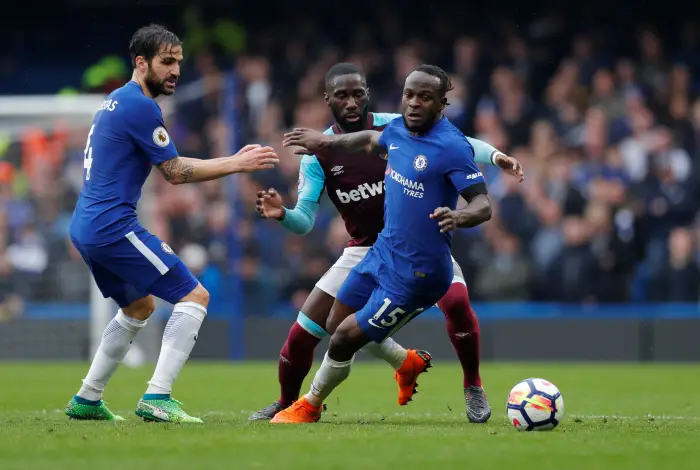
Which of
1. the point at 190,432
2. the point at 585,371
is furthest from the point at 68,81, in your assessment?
the point at 190,432

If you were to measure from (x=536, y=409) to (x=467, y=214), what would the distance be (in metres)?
1.30

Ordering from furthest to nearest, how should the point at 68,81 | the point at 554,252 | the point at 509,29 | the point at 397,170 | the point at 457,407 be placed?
the point at 68,81 < the point at 509,29 < the point at 554,252 < the point at 457,407 < the point at 397,170

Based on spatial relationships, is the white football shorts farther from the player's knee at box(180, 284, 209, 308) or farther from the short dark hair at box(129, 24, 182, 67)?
the short dark hair at box(129, 24, 182, 67)

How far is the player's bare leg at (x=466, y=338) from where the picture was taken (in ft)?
27.0

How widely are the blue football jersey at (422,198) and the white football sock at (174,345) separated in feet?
4.15

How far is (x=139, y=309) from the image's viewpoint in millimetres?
8242

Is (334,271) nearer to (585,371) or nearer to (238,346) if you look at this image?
(585,371)

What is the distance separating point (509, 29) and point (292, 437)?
49.9 ft

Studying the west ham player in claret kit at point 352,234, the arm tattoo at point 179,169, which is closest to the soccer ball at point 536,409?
the west ham player in claret kit at point 352,234

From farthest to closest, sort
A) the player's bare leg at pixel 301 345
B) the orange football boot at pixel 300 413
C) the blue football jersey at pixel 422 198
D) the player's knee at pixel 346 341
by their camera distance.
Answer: the player's bare leg at pixel 301 345 → the orange football boot at pixel 300 413 → the player's knee at pixel 346 341 → the blue football jersey at pixel 422 198

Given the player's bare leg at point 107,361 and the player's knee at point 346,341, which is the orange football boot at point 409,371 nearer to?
the player's knee at point 346,341

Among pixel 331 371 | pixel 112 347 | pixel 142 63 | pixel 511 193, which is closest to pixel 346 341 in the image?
pixel 331 371

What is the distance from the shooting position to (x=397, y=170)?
300 inches

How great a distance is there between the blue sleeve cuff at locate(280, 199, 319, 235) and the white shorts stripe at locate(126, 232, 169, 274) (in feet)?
2.89
